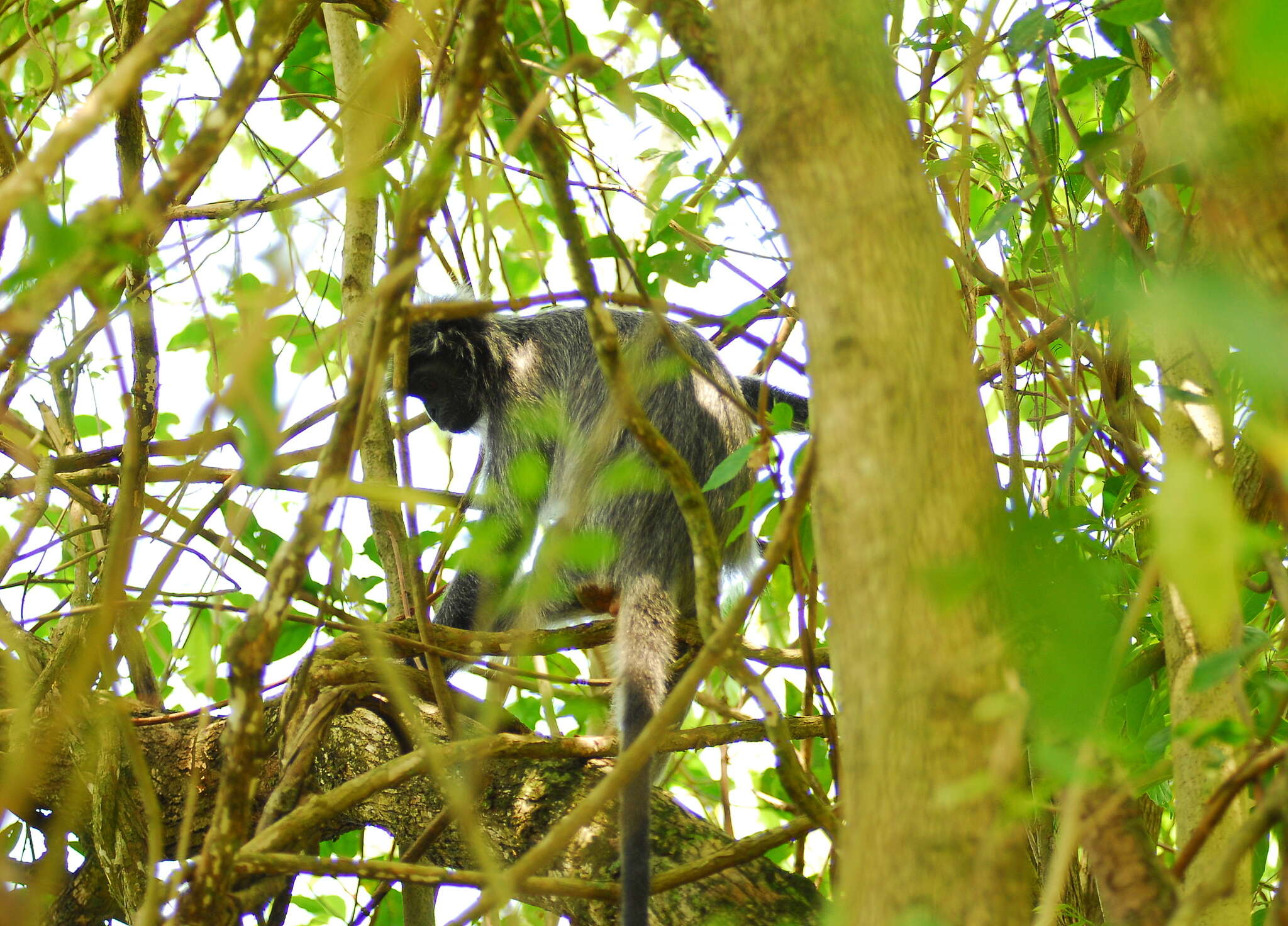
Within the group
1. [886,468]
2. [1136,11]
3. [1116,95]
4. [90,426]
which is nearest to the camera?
[886,468]

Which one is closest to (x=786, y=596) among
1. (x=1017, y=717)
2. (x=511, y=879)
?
(x=511, y=879)

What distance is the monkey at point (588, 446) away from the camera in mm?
2697

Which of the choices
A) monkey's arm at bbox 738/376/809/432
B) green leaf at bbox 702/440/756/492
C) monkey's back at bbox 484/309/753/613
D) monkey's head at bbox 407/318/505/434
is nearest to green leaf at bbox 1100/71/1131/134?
green leaf at bbox 702/440/756/492

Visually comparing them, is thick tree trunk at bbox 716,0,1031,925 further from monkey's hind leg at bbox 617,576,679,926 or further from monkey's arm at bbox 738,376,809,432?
monkey's arm at bbox 738,376,809,432

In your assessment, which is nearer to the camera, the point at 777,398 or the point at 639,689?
the point at 639,689

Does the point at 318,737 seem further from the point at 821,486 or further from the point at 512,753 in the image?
the point at 821,486

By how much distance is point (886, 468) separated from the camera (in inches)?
33.2

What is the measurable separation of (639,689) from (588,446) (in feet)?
2.03

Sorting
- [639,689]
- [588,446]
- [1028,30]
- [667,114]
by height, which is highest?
[667,114]

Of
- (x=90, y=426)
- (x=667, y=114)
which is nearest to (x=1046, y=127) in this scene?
(x=667, y=114)

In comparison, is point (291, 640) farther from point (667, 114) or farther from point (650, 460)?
point (667, 114)

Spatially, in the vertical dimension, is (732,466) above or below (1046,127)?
below

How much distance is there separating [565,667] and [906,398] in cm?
265

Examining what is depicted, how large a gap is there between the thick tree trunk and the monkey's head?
285 cm
